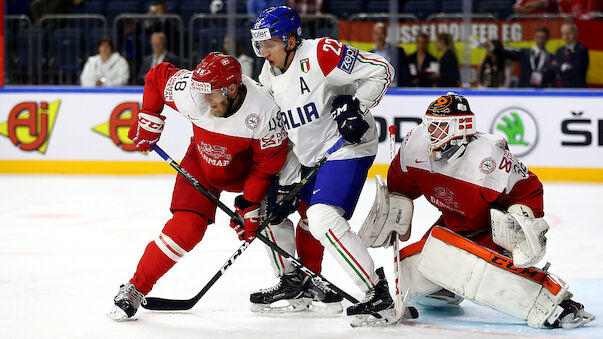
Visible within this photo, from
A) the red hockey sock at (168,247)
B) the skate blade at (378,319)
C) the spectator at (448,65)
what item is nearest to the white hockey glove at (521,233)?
the skate blade at (378,319)

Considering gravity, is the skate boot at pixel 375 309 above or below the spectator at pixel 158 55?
below

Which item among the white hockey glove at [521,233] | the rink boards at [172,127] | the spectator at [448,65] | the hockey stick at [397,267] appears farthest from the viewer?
the spectator at [448,65]

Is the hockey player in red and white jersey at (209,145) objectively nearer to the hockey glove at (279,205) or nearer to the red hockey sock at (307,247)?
the hockey glove at (279,205)

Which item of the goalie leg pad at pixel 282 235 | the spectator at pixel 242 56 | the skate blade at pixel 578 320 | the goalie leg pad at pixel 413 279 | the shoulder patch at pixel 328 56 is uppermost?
the shoulder patch at pixel 328 56

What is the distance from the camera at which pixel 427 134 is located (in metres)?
3.51

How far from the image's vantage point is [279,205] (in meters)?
3.67

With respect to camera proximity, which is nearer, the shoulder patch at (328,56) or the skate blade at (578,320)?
the skate blade at (578,320)

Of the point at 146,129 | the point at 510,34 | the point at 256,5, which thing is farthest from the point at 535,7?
the point at 146,129

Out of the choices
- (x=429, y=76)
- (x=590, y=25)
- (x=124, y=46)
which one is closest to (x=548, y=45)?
(x=590, y=25)

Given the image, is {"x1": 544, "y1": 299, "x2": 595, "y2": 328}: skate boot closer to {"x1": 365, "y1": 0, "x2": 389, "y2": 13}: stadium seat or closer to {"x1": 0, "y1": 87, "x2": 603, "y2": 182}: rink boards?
{"x1": 0, "y1": 87, "x2": 603, "y2": 182}: rink boards

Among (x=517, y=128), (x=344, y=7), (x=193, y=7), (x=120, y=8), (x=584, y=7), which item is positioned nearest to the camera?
(x=517, y=128)

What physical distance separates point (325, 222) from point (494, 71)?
507 centimetres

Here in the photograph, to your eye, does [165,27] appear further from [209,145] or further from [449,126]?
[449,126]

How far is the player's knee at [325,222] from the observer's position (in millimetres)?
3427
